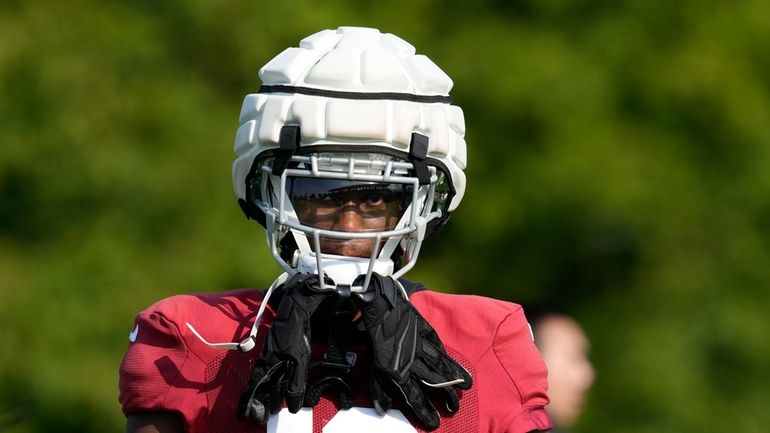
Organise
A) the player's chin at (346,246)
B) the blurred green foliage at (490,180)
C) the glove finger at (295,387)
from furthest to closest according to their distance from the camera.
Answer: the blurred green foliage at (490,180), the player's chin at (346,246), the glove finger at (295,387)

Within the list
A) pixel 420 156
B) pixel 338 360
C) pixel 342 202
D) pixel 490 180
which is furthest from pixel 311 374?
pixel 490 180

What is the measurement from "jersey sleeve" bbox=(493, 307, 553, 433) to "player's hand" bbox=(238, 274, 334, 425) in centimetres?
38

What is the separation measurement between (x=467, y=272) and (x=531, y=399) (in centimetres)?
304

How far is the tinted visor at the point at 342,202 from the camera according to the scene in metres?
2.83

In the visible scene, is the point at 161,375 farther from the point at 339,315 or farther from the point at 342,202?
the point at 342,202

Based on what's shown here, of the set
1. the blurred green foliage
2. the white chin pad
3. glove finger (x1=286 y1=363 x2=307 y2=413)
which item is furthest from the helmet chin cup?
the blurred green foliage

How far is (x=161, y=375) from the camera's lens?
2830 mm

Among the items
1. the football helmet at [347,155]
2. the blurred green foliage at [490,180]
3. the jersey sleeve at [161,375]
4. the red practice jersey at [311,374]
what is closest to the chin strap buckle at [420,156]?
the football helmet at [347,155]

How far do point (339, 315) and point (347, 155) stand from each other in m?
0.29

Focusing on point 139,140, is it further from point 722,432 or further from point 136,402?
point 136,402

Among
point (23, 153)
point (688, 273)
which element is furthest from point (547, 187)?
point (23, 153)

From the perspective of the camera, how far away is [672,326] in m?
5.92

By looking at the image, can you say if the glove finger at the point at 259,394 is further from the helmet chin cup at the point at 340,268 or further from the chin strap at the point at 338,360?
the helmet chin cup at the point at 340,268

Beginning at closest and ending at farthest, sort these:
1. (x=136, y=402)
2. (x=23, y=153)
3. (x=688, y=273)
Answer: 1. (x=136, y=402)
2. (x=23, y=153)
3. (x=688, y=273)
